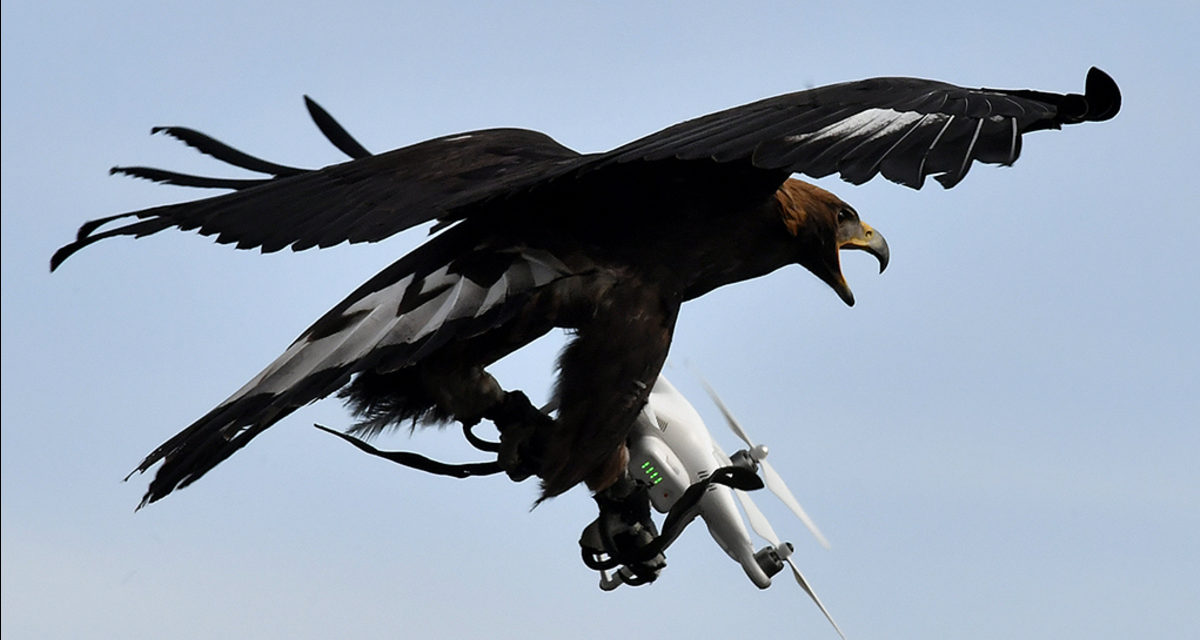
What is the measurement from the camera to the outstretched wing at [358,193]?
3.53m

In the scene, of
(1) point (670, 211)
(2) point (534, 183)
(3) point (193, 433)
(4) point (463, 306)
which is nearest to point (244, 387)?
(3) point (193, 433)

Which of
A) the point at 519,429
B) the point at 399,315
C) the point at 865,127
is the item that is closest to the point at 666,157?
the point at 865,127

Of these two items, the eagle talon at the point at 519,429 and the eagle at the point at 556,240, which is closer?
the eagle at the point at 556,240

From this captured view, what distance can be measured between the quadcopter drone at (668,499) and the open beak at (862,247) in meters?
0.44

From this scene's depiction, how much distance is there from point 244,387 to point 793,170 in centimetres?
121

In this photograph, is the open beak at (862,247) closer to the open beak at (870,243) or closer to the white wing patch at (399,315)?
the open beak at (870,243)

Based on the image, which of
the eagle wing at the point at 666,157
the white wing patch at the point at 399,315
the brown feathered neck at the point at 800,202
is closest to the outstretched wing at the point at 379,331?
the white wing patch at the point at 399,315

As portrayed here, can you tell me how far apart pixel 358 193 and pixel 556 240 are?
51cm

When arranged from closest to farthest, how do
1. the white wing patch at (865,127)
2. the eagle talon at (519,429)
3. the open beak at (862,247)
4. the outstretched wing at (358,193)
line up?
1. the white wing patch at (865,127)
2. the outstretched wing at (358,193)
3. the eagle talon at (519,429)
4. the open beak at (862,247)

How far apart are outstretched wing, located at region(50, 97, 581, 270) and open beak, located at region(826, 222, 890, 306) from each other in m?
0.69

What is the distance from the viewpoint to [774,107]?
11.1 ft

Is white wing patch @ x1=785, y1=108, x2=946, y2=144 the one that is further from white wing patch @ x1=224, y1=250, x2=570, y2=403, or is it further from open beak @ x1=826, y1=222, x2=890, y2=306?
open beak @ x1=826, y1=222, x2=890, y2=306

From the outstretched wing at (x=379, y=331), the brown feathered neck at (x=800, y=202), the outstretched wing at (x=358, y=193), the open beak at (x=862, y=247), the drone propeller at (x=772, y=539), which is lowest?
the drone propeller at (x=772, y=539)

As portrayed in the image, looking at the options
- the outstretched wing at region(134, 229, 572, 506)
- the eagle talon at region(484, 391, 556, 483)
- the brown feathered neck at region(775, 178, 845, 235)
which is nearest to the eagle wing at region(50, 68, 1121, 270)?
the outstretched wing at region(134, 229, 572, 506)
